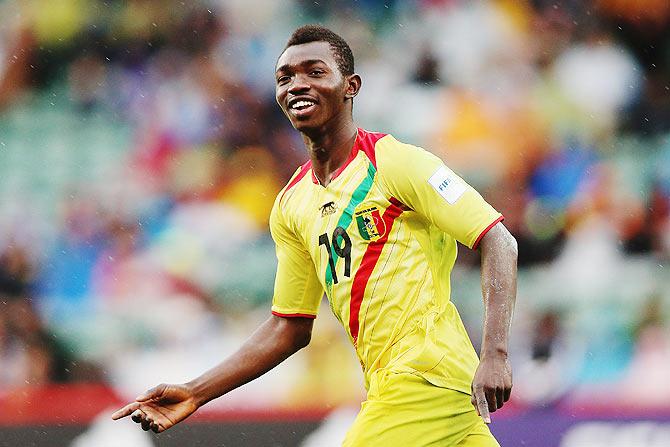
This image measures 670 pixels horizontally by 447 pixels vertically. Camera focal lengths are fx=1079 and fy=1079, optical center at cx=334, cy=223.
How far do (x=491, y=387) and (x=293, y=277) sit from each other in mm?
1275

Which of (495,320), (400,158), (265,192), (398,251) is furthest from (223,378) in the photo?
(265,192)

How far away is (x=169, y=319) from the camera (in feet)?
26.9

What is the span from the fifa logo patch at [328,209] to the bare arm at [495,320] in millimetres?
640

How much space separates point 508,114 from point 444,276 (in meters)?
4.93

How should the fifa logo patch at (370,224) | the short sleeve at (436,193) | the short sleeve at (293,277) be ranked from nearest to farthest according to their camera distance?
the short sleeve at (436,193) → the fifa logo patch at (370,224) → the short sleeve at (293,277)

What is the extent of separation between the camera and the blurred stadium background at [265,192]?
303 inches

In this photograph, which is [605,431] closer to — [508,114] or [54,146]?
[508,114]

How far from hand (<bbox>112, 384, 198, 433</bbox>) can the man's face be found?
1111mm

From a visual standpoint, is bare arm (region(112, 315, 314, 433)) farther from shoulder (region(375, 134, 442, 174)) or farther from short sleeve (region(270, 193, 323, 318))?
shoulder (region(375, 134, 442, 174))

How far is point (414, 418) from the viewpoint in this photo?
3.74 metres

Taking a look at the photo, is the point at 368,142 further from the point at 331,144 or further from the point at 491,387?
the point at 491,387

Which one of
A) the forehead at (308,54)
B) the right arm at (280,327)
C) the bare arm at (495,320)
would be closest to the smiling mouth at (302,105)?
the forehead at (308,54)

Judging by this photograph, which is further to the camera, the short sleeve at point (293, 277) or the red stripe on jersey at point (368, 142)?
the short sleeve at point (293, 277)

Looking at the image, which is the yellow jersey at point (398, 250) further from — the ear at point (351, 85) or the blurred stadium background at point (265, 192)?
the blurred stadium background at point (265, 192)
